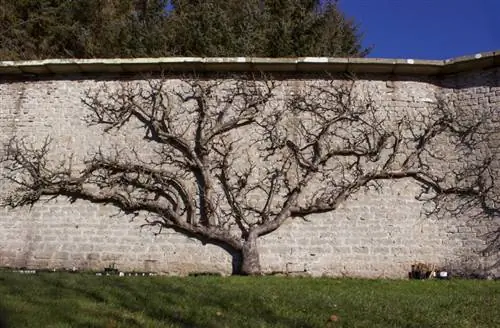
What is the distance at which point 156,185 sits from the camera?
10.2 m

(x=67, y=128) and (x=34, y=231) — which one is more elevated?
(x=67, y=128)

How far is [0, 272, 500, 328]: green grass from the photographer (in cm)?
472

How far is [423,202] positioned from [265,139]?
315cm

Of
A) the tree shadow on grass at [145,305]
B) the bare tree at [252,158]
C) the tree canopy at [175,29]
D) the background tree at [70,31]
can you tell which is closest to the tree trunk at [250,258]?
the bare tree at [252,158]

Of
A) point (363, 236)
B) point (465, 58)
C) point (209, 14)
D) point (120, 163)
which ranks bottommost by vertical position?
point (363, 236)

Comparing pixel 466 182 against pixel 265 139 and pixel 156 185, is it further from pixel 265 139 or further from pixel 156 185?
pixel 156 185

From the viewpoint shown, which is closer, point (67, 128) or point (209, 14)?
point (67, 128)

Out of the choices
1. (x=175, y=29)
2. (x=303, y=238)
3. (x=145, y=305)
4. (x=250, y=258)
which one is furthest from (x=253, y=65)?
(x=175, y=29)

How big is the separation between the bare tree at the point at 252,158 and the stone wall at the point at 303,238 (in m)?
0.22

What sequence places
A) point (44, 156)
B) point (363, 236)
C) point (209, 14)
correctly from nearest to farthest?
1. point (363, 236)
2. point (44, 156)
3. point (209, 14)

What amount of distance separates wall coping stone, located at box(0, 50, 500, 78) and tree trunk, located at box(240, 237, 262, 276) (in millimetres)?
3368

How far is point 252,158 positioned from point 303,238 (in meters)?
1.78

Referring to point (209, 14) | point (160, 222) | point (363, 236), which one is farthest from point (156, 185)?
point (209, 14)

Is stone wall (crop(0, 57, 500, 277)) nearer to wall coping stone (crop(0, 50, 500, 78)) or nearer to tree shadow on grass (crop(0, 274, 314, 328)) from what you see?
wall coping stone (crop(0, 50, 500, 78))
